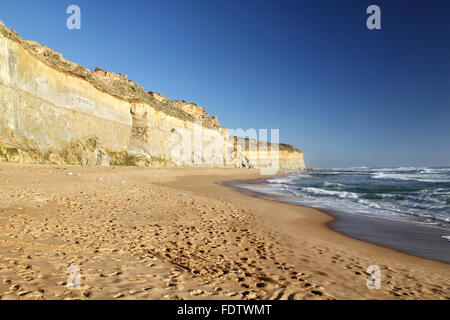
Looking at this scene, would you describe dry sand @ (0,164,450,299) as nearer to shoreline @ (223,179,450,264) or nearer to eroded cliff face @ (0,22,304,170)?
shoreline @ (223,179,450,264)

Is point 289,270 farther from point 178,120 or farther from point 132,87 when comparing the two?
point 132,87

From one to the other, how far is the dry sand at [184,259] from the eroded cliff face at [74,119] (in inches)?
736

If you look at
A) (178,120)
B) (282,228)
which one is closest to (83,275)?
(282,228)

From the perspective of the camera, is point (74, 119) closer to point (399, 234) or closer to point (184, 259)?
point (184, 259)

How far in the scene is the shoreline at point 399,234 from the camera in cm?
578

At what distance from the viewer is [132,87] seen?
46594mm

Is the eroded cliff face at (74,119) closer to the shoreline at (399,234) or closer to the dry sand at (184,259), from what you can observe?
the dry sand at (184,259)

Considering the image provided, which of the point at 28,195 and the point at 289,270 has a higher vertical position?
the point at 28,195

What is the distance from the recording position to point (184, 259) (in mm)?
4156

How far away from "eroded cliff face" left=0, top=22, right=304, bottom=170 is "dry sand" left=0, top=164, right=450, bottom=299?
1869 centimetres

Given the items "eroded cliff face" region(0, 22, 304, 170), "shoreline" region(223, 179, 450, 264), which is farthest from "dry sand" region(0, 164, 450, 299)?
"eroded cliff face" region(0, 22, 304, 170)
